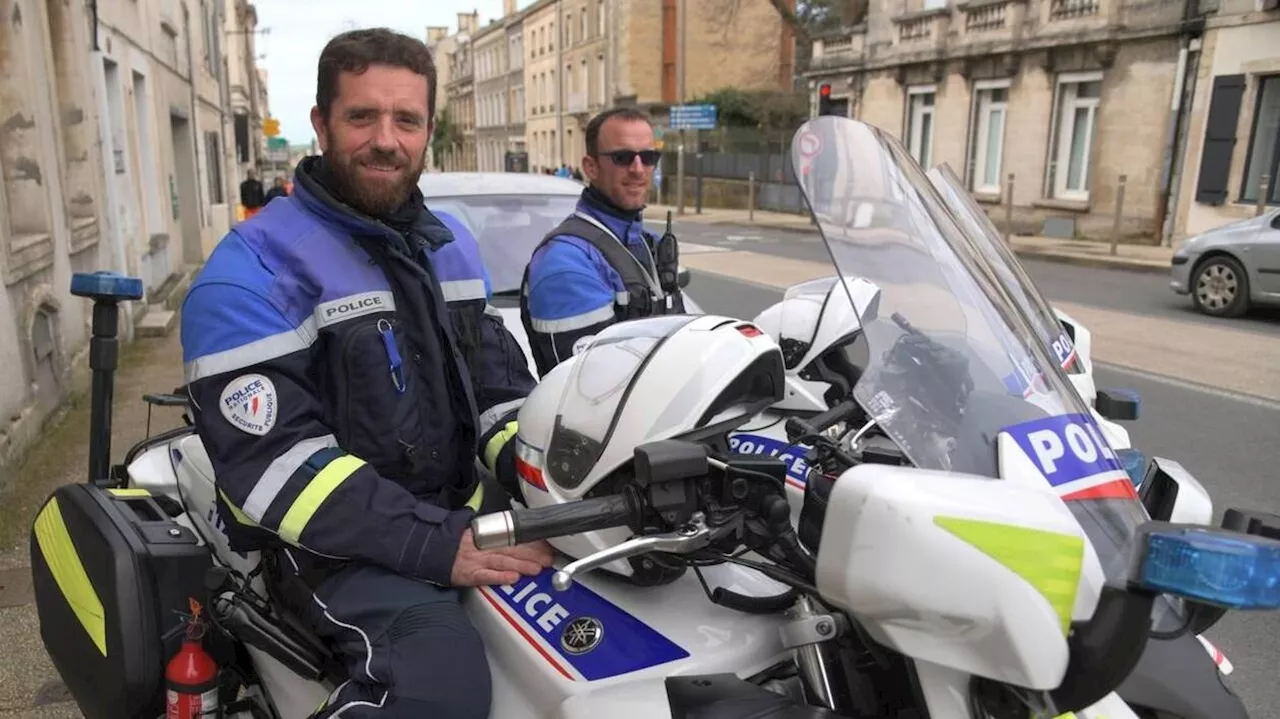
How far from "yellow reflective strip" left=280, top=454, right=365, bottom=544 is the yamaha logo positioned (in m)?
0.52

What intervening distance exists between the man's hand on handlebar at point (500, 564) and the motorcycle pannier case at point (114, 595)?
2.63ft

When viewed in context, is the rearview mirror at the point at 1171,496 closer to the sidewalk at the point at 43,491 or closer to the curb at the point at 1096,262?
the sidewalk at the point at 43,491

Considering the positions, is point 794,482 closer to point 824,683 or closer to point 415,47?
point 824,683

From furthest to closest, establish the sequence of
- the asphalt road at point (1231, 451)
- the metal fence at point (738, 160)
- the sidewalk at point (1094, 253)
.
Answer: the metal fence at point (738, 160) < the sidewalk at point (1094, 253) < the asphalt road at point (1231, 451)

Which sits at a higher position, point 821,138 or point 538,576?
point 821,138

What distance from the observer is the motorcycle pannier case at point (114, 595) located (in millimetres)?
2100

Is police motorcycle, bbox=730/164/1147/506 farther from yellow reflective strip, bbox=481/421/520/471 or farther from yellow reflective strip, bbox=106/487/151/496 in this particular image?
yellow reflective strip, bbox=106/487/151/496

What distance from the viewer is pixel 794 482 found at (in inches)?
103

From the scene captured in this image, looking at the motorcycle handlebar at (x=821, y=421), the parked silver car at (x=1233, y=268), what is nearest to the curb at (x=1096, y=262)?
the parked silver car at (x=1233, y=268)

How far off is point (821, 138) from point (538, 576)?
100 cm

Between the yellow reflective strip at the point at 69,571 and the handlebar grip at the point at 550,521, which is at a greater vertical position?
the handlebar grip at the point at 550,521

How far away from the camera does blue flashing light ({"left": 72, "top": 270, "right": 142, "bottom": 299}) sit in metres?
2.65

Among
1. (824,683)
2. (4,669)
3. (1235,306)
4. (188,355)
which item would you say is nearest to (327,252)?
(188,355)

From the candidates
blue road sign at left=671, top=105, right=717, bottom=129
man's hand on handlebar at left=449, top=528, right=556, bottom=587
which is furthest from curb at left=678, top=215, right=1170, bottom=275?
blue road sign at left=671, top=105, right=717, bottom=129
